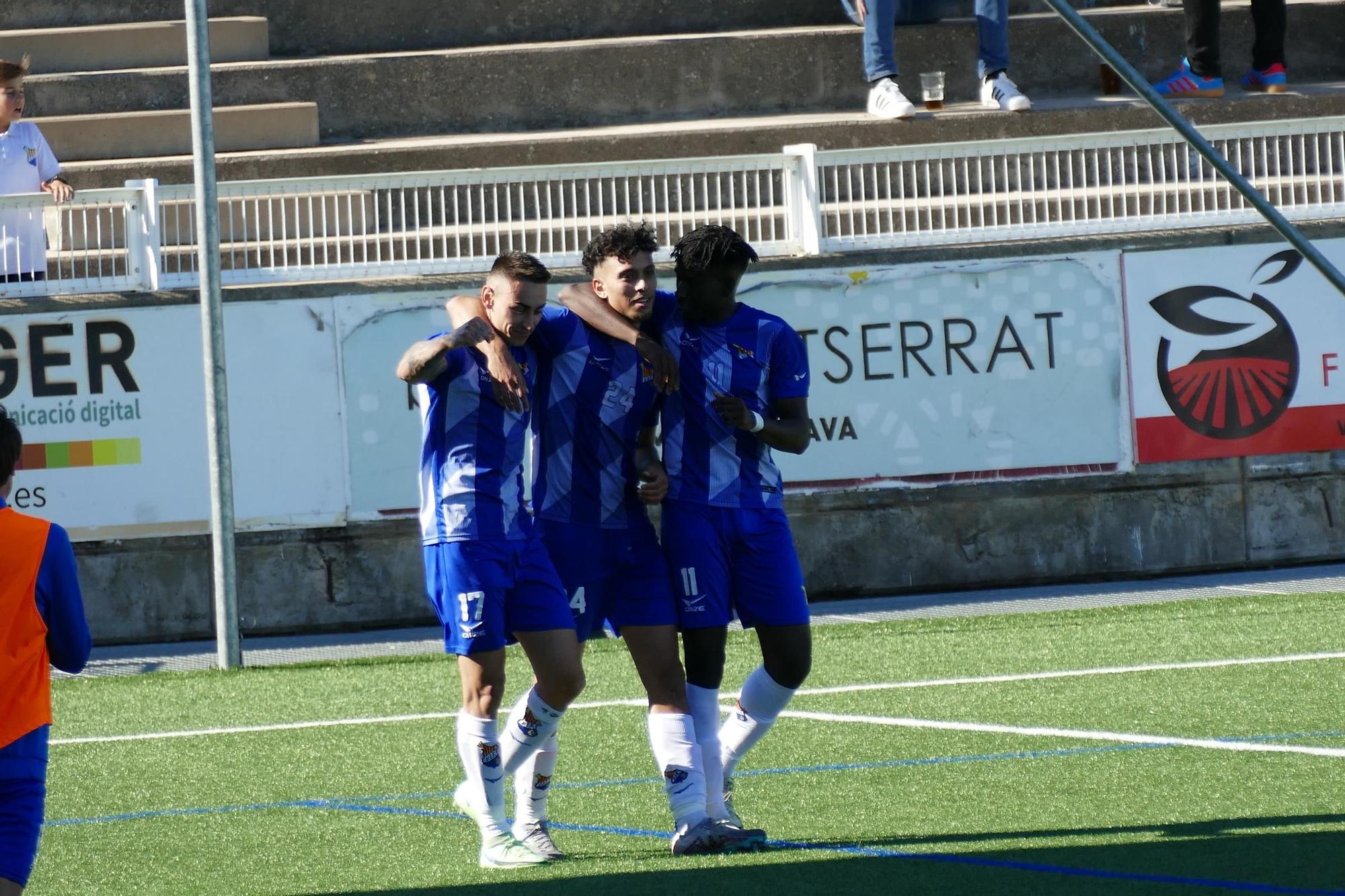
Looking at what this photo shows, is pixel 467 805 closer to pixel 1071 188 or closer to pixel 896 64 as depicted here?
pixel 1071 188

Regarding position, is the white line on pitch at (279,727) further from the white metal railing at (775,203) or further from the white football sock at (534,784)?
the white metal railing at (775,203)

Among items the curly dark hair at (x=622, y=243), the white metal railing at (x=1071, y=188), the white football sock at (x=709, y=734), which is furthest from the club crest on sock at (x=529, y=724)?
the white metal railing at (x=1071, y=188)

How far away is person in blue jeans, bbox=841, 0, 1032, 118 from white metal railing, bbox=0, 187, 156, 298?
6.83 m

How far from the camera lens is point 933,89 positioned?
53.2ft

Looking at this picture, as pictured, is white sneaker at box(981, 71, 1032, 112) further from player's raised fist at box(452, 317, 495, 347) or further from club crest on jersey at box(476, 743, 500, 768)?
club crest on jersey at box(476, 743, 500, 768)

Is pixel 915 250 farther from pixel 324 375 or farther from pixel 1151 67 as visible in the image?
pixel 1151 67

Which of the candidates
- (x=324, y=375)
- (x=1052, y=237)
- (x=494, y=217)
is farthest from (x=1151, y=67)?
(x=324, y=375)

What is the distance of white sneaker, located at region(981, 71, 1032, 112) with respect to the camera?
16.0m

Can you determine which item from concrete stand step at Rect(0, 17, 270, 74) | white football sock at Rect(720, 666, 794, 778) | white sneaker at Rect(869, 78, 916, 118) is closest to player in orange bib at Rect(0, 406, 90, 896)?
white football sock at Rect(720, 666, 794, 778)

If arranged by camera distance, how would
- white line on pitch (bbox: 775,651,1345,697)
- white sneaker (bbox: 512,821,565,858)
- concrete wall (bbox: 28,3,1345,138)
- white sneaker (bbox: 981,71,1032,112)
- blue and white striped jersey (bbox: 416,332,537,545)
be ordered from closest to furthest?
blue and white striped jersey (bbox: 416,332,537,545)
white sneaker (bbox: 512,821,565,858)
white line on pitch (bbox: 775,651,1345,697)
white sneaker (bbox: 981,71,1032,112)
concrete wall (bbox: 28,3,1345,138)

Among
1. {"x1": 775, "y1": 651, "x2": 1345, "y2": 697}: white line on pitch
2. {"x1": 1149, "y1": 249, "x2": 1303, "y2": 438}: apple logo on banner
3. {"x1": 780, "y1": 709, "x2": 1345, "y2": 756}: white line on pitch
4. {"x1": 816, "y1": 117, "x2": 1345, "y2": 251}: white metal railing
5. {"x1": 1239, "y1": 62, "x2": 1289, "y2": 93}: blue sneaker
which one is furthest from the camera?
{"x1": 1239, "y1": 62, "x2": 1289, "y2": 93}: blue sneaker

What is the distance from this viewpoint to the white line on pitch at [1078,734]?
6.82 meters

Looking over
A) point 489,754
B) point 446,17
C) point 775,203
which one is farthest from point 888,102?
point 489,754

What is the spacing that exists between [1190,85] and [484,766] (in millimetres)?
12668
